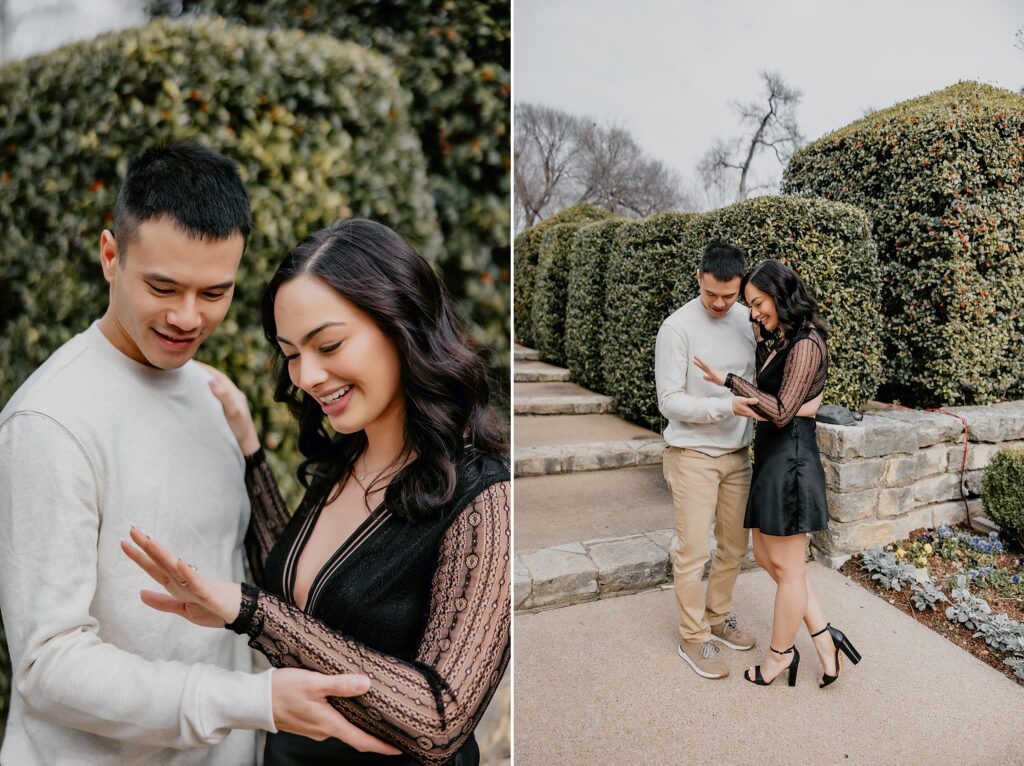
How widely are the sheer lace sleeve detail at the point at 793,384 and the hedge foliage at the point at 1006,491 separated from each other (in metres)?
1.09

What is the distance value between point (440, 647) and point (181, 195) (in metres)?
0.61

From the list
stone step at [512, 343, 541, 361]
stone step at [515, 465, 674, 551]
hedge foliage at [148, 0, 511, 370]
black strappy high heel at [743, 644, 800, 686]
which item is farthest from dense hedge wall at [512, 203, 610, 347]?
hedge foliage at [148, 0, 511, 370]

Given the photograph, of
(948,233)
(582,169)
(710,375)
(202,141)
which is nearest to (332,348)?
(202,141)

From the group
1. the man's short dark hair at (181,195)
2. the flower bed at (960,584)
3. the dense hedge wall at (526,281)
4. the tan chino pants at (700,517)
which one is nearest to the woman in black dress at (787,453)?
the tan chino pants at (700,517)

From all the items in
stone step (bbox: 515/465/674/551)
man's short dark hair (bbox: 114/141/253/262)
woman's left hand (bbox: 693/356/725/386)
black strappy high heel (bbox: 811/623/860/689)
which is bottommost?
black strappy high heel (bbox: 811/623/860/689)

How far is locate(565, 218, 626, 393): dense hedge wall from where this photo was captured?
15.0ft

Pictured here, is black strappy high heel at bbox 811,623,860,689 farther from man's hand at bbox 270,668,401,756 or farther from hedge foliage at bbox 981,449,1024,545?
man's hand at bbox 270,668,401,756

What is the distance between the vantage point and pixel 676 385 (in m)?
1.90

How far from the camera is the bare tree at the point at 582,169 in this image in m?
2.45

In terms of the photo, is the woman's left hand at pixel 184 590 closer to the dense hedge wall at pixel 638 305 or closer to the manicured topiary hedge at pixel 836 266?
the manicured topiary hedge at pixel 836 266

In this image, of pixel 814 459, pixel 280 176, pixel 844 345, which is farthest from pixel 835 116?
pixel 280 176

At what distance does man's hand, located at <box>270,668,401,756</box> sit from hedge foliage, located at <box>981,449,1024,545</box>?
2.46 m

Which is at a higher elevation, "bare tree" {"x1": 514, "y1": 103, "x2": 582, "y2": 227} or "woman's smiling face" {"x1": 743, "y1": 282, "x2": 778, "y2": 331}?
"bare tree" {"x1": 514, "y1": 103, "x2": 582, "y2": 227}

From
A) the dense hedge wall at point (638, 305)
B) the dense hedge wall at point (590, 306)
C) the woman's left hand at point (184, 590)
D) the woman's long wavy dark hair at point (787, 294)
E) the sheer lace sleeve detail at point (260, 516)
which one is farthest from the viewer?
the dense hedge wall at point (590, 306)
